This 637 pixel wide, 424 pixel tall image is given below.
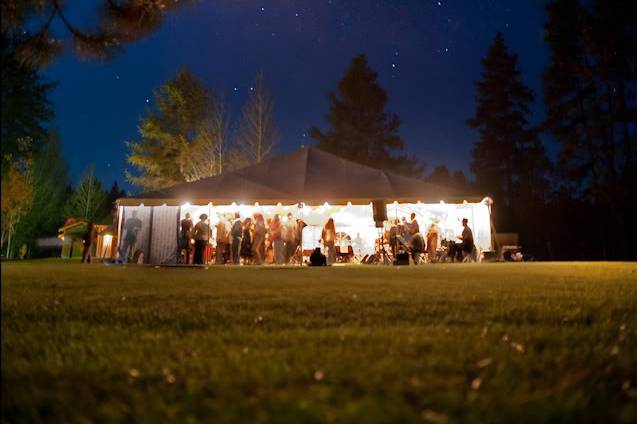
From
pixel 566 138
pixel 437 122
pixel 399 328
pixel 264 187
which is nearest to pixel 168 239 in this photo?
pixel 264 187

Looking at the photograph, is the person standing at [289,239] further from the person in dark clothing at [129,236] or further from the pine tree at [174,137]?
the pine tree at [174,137]

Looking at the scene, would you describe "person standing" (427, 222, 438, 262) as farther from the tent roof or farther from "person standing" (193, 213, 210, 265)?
"person standing" (193, 213, 210, 265)

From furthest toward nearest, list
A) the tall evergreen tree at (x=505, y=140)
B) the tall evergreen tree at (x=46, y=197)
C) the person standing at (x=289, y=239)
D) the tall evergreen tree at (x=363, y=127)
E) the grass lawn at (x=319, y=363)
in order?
the tall evergreen tree at (x=363, y=127)
the tall evergreen tree at (x=505, y=140)
the tall evergreen tree at (x=46, y=197)
the person standing at (x=289, y=239)
the grass lawn at (x=319, y=363)

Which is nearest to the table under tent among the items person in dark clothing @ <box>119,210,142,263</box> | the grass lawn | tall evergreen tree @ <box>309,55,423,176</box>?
person in dark clothing @ <box>119,210,142,263</box>

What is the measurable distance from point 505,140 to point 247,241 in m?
27.6

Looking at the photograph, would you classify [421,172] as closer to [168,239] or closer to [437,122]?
[437,122]

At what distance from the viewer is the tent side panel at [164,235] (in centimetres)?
1482

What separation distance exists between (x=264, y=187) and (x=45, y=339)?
43.3 ft

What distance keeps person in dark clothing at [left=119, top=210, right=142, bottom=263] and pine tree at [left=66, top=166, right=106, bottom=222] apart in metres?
23.2

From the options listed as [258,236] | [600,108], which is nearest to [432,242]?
[258,236]

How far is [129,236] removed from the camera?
537 inches

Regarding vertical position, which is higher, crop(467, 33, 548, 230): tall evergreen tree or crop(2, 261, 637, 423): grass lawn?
crop(467, 33, 548, 230): tall evergreen tree

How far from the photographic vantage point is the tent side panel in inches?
583

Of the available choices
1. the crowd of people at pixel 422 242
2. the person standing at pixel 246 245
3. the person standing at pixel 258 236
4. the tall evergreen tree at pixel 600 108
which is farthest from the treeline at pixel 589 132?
the person standing at pixel 246 245
